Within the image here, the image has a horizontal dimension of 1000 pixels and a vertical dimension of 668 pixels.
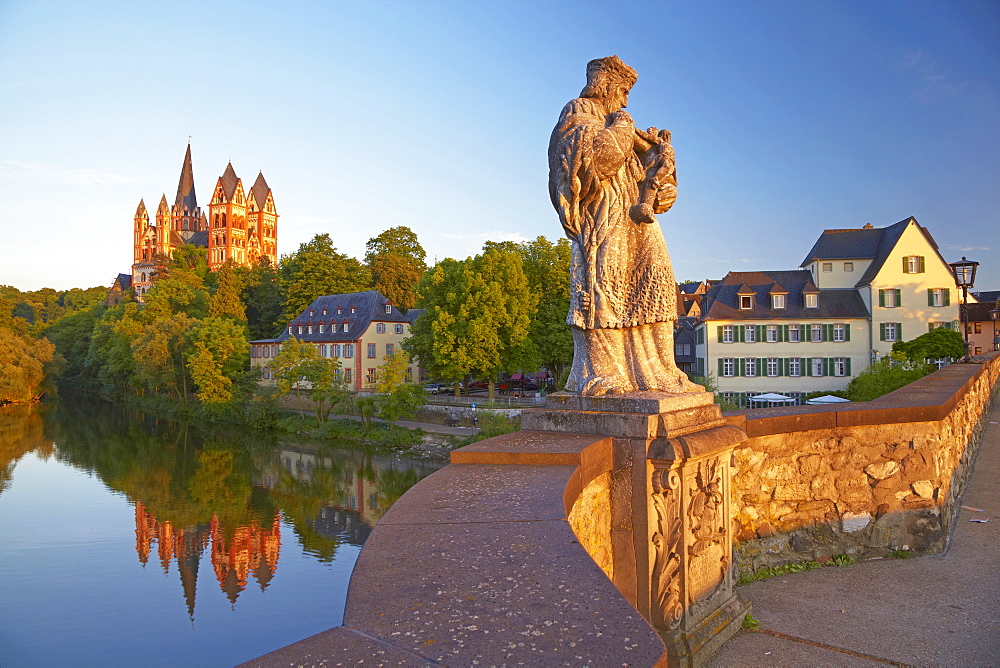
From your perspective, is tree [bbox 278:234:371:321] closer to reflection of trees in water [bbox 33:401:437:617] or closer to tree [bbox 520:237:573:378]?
reflection of trees in water [bbox 33:401:437:617]

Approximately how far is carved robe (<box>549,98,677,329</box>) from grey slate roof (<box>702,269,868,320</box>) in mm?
36825

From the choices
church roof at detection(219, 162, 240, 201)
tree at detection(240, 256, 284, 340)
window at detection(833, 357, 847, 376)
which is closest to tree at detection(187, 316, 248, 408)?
tree at detection(240, 256, 284, 340)

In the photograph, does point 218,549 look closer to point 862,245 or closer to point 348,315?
point 348,315

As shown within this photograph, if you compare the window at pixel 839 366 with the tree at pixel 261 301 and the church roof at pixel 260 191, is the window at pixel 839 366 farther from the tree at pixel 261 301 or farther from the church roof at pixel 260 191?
the church roof at pixel 260 191

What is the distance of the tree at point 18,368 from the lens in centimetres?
5128

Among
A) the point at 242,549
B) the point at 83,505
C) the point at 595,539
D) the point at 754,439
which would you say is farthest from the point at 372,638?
the point at 83,505

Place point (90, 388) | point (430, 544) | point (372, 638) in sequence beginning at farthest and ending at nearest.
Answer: point (90, 388) < point (430, 544) < point (372, 638)

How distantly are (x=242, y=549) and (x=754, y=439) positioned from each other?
18387mm

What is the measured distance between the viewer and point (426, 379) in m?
50.2

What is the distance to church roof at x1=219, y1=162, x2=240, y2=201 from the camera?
374 feet

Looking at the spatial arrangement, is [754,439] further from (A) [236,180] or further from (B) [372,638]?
(A) [236,180]

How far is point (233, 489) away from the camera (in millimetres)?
26984

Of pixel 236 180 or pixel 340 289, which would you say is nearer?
pixel 340 289

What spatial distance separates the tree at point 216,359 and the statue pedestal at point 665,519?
44979 millimetres
